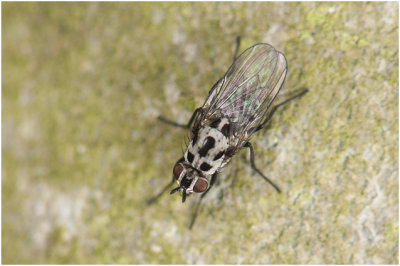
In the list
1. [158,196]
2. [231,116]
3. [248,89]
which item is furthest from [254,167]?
[158,196]

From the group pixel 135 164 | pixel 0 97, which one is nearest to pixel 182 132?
pixel 135 164

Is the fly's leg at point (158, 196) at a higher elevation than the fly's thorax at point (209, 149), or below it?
below

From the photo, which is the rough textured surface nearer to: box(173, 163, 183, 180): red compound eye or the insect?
the insect

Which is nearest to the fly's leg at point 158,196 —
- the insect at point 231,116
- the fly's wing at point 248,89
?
the insect at point 231,116

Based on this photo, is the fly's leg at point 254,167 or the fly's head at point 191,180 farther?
the fly's leg at point 254,167

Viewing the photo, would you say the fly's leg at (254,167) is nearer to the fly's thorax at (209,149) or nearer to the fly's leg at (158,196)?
the fly's thorax at (209,149)

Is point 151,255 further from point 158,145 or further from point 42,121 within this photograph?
point 42,121

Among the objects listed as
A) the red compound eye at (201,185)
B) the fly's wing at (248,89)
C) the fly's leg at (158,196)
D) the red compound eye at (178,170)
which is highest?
the fly's wing at (248,89)
